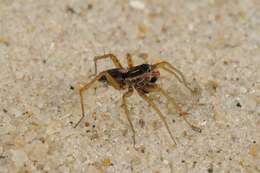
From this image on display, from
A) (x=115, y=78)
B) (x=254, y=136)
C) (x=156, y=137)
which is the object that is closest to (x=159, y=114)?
(x=156, y=137)

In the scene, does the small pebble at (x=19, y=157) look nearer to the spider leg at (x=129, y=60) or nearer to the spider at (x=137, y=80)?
the spider at (x=137, y=80)

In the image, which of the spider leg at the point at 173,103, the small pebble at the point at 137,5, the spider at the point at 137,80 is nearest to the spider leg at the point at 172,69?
the spider at the point at 137,80

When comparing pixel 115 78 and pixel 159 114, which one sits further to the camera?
pixel 115 78

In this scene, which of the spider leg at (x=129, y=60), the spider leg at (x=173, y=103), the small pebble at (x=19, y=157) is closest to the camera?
the small pebble at (x=19, y=157)

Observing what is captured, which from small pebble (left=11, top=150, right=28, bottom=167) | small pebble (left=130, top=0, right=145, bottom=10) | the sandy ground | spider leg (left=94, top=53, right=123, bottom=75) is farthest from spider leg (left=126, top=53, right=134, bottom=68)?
small pebble (left=11, top=150, right=28, bottom=167)

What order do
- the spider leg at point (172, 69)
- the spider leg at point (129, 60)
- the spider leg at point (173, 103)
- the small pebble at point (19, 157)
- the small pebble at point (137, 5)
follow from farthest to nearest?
the small pebble at point (137, 5)
the spider leg at point (129, 60)
the spider leg at point (172, 69)
the spider leg at point (173, 103)
the small pebble at point (19, 157)

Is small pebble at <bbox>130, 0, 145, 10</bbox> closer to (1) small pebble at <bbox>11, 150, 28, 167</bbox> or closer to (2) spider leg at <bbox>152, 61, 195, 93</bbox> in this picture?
(2) spider leg at <bbox>152, 61, 195, 93</bbox>

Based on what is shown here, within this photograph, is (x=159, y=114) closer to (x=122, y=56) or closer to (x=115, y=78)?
(x=115, y=78)

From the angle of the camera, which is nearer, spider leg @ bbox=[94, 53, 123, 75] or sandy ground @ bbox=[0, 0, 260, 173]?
sandy ground @ bbox=[0, 0, 260, 173]
